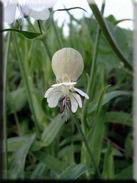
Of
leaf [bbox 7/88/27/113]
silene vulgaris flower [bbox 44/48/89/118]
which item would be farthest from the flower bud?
leaf [bbox 7/88/27/113]

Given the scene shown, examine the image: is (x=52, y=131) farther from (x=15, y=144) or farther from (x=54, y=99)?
(x=54, y=99)

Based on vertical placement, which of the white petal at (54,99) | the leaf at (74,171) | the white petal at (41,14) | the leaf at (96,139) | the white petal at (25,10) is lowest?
the leaf at (74,171)

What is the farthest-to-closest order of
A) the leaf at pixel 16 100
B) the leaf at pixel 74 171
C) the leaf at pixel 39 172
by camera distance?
the leaf at pixel 16 100 → the leaf at pixel 39 172 → the leaf at pixel 74 171

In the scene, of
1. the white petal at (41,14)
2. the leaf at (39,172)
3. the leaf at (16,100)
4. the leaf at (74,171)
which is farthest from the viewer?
the leaf at (16,100)

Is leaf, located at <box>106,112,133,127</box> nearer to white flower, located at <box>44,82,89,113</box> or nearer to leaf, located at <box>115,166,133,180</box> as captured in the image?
leaf, located at <box>115,166,133,180</box>

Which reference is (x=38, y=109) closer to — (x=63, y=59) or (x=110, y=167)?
(x=110, y=167)

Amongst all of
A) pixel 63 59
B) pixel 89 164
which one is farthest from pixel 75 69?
pixel 89 164

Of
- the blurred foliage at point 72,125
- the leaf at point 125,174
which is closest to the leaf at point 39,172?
the blurred foliage at point 72,125

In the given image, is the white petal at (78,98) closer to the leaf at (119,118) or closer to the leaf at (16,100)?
the leaf at (119,118)
